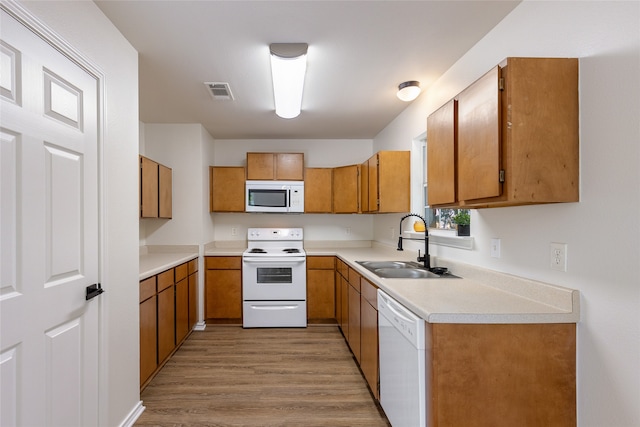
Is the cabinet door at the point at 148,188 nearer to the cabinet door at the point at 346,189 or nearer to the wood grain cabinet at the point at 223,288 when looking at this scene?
the wood grain cabinet at the point at 223,288

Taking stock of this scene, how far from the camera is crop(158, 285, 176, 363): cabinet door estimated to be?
8.40 feet

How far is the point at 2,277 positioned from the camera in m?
1.11

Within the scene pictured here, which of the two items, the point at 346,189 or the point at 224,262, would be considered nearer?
the point at 224,262

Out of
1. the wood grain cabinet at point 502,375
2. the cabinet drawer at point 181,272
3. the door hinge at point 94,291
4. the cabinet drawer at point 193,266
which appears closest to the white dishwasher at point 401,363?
the wood grain cabinet at point 502,375

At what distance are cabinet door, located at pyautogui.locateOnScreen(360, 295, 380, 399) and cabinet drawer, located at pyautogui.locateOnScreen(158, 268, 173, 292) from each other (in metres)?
1.66

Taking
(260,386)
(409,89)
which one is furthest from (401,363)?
(409,89)

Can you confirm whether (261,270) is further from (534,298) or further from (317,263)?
(534,298)

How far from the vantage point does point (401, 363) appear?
1.59 meters

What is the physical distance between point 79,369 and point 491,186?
213 cm

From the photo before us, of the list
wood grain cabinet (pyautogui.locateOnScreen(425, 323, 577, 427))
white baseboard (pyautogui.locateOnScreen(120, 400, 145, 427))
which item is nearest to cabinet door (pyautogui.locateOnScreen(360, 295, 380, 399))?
wood grain cabinet (pyautogui.locateOnScreen(425, 323, 577, 427))

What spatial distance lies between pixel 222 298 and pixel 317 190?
179cm

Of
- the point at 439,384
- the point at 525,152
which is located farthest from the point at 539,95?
the point at 439,384

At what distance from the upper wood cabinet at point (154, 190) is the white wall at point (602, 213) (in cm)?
296

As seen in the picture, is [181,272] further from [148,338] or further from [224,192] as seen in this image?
[224,192]
